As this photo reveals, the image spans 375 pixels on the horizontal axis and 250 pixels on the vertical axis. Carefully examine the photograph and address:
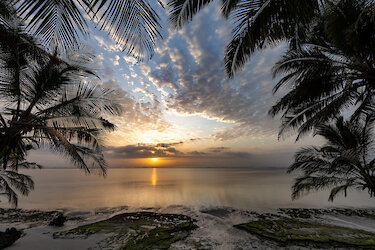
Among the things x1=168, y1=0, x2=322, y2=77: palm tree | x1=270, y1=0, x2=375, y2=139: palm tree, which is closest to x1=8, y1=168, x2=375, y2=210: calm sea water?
x1=270, y1=0, x2=375, y2=139: palm tree

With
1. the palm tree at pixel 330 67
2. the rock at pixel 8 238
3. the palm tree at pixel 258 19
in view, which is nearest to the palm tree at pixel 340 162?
the palm tree at pixel 330 67

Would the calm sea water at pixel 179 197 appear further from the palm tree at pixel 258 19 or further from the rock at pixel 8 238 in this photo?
the palm tree at pixel 258 19

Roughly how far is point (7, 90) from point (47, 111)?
104cm

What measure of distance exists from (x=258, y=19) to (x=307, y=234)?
10323 millimetres

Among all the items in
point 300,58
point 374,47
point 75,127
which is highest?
point 300,58

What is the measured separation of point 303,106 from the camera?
627cm

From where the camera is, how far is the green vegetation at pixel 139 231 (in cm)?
698

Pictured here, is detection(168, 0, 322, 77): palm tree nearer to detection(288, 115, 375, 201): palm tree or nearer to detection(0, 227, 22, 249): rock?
detection(288, 115, 375, 201): palm tree

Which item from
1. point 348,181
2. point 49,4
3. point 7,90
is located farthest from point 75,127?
point 348,181

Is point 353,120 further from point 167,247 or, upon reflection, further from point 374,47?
point 167,247

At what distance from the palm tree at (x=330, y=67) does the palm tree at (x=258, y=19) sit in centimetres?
165

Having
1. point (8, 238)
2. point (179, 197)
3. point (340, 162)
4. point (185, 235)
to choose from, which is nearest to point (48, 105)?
point (8, 238)

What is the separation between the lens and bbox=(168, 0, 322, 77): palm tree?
2.53 m

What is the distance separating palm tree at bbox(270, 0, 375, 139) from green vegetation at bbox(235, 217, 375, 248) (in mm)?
5388
